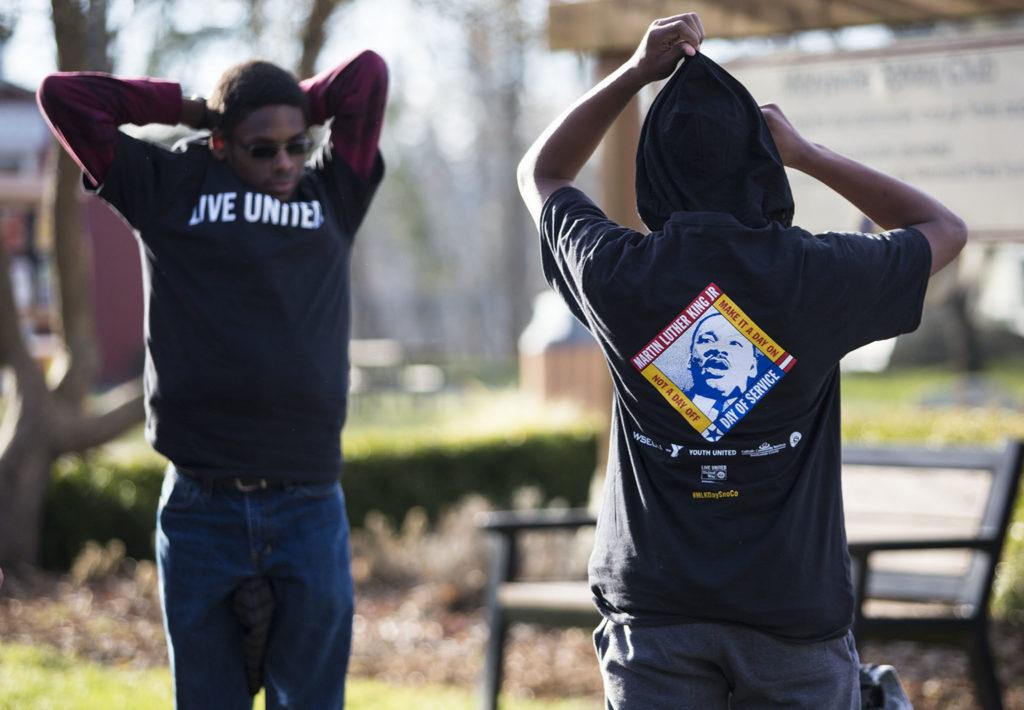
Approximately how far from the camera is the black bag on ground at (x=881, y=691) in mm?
2379

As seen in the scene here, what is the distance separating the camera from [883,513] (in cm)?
520

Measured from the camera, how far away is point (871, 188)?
2.42 metres

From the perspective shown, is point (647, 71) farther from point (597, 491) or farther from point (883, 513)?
point (597, 491)

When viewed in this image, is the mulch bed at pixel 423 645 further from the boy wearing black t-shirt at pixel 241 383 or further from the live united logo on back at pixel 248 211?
the live united logo on back at pixel 248 211

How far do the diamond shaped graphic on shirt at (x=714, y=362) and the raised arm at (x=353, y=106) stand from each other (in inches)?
49.8

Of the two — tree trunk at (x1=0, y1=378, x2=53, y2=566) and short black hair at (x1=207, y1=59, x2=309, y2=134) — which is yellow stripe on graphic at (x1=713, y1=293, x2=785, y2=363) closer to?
short black hair at (x1=207, y1=59, x2=309, y2=134)

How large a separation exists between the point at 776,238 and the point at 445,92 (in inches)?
1434

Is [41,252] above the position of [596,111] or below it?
below

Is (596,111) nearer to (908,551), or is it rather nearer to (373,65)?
(373,65)

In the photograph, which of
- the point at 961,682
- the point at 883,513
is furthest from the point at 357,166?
the point at 961,682

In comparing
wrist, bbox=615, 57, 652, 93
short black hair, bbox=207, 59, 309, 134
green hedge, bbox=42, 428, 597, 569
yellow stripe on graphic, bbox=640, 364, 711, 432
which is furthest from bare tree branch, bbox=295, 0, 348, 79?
yellow stripe on graphic, bbox=640, 364, 711, 432

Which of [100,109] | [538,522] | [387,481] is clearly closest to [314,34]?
[387,481]

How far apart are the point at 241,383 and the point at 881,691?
1.48 m

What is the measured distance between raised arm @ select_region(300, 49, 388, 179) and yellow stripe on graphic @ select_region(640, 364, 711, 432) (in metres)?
1.25
